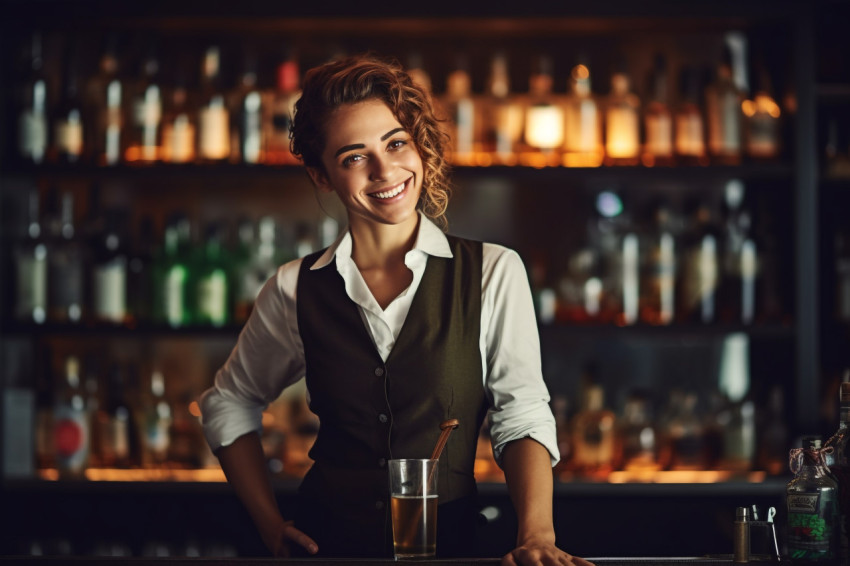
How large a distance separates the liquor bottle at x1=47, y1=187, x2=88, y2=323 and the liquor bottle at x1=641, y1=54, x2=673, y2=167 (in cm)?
140

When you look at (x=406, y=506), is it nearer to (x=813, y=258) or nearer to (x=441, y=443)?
(x=441, y=443)

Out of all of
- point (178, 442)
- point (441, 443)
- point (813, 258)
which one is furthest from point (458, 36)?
point (441, 443)

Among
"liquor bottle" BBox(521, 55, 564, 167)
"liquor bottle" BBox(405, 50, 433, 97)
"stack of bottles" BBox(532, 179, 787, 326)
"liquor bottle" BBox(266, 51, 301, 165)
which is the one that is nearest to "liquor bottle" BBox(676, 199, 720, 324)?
"stack of bottles" BBox(532, 179, 787, 326)

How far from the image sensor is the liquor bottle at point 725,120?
2.30 meters

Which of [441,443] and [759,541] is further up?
[441,443]

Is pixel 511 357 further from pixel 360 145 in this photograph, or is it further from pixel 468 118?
pixel 468 118

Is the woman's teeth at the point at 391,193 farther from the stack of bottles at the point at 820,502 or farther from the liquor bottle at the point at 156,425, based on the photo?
the liquor bottle at the point at 156,425

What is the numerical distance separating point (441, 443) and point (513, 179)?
1.36 metres

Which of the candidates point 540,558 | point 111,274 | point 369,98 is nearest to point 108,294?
point 111,274

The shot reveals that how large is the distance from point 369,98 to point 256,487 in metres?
0.54

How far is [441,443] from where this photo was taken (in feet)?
3.26

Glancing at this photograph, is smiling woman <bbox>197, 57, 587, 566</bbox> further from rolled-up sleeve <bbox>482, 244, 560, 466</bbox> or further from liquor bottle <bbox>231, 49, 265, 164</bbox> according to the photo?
liquor bottle <bbox>231, 49, 265, 164</bbox>

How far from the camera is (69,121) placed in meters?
2.37

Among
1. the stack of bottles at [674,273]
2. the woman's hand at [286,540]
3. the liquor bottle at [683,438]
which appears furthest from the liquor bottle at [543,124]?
the woman's hand at [286,540]
